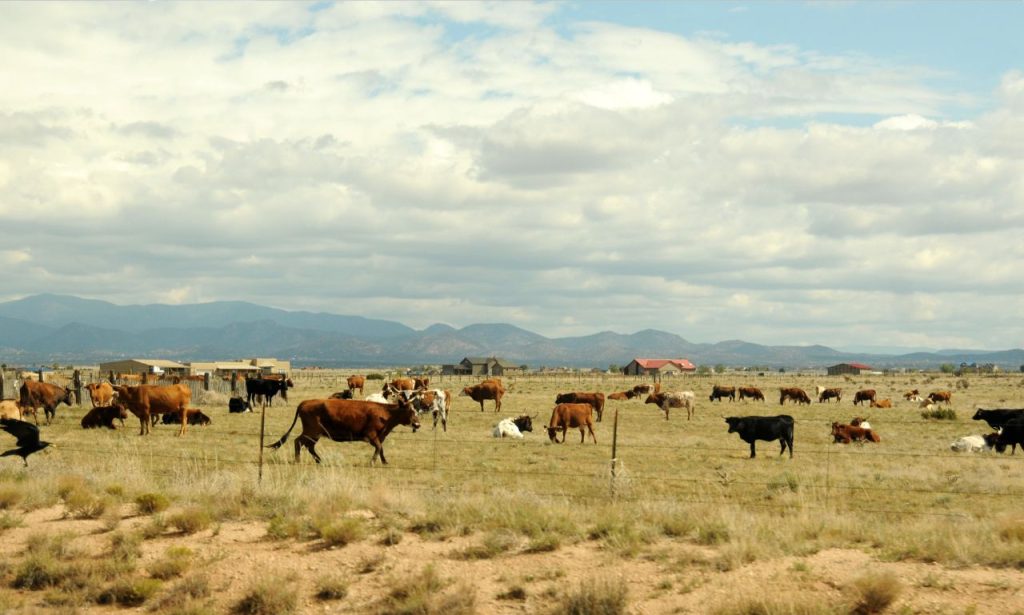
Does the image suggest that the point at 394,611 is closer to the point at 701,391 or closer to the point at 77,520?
the point at 77,520

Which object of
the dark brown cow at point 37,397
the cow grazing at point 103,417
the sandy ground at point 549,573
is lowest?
the sandy ground at point 549,573

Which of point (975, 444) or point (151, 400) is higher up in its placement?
point (151, 400)

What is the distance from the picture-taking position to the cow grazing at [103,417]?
103 feet

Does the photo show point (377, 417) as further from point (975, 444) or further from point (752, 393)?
point (752, 393)

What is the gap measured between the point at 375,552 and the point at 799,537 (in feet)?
18.4

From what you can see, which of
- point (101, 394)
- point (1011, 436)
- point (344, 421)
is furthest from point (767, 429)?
point (101, 394)

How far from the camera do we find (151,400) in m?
31.2

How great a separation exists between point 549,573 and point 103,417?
2439 centimetres

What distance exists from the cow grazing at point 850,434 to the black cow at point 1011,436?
4.01 meters

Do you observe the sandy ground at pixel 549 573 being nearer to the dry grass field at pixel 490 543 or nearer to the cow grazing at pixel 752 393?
the dry grass field at pixel 490 543

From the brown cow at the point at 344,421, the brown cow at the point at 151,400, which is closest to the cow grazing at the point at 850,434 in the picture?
the brown cow at the point at 344,421

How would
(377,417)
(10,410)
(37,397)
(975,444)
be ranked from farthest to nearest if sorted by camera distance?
1. (37,397)
2. (10,410)
3. (975,444)
4. (377,417)

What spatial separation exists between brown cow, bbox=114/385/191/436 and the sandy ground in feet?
57.7

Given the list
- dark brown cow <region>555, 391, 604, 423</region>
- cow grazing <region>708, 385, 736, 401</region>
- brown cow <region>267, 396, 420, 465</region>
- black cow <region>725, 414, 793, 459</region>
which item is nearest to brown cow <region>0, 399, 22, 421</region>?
brown cow <region>267, 396, 420, 465</region>
